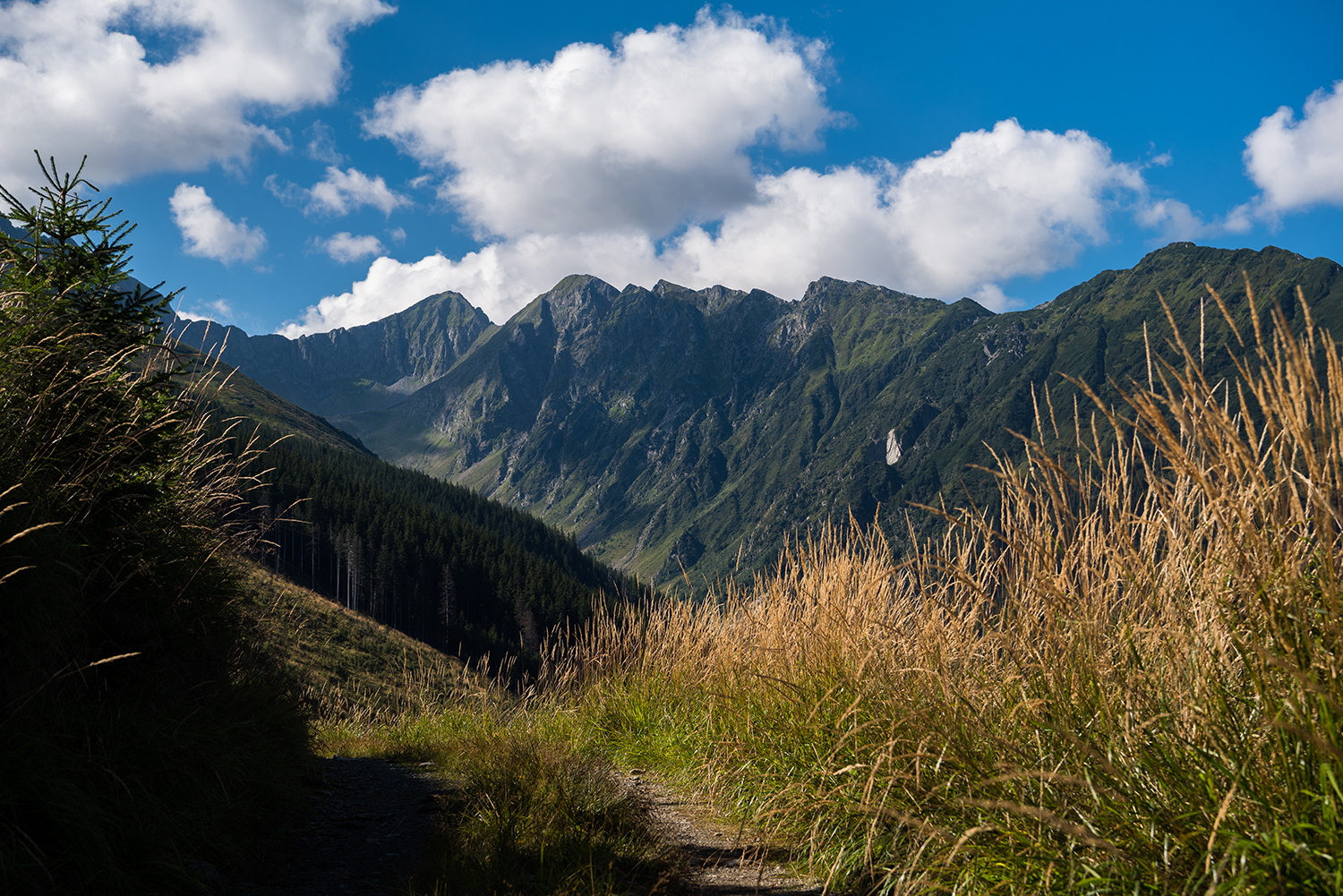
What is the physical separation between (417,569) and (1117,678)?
87581 millimetres

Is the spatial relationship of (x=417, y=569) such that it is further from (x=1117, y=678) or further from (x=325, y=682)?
(x=1117, y=678)

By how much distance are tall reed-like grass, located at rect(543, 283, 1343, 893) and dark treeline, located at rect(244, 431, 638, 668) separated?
7152cm

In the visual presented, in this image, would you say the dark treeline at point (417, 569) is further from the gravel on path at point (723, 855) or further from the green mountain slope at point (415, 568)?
the gravel on path at point (723, 855)

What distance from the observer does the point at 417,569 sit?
83125 millimetres

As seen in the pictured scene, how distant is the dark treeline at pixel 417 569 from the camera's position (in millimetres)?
77688

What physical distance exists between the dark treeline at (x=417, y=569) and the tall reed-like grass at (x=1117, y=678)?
71523mm

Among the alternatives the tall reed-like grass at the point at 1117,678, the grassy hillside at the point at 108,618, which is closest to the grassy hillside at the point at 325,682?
the grassy hillside at the point at 108,618

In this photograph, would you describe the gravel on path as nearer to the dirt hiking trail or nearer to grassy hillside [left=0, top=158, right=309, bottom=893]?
the dirt hiking trail

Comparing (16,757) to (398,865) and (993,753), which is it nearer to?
(398,865)

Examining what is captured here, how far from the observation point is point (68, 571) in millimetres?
3424

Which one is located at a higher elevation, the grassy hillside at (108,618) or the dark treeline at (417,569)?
the grassy hillside at (108,618)

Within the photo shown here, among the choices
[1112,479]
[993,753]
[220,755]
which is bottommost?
[220,755]

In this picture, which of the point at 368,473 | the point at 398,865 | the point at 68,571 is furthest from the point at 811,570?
the point at 368,473

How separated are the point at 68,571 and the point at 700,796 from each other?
410 centimetres
